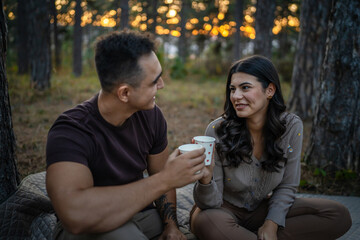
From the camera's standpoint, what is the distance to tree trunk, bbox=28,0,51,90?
816 centimetres

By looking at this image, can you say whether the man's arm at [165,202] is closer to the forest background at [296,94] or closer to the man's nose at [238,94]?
the man's nose at [238,94]

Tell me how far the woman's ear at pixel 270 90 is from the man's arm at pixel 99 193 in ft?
3.28

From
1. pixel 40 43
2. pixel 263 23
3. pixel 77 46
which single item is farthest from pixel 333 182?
pixel 77 46

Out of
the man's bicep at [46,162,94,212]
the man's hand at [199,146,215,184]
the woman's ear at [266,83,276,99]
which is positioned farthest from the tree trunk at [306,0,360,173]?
the man's bicep at [46,162,94,212]

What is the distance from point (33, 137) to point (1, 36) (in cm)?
260

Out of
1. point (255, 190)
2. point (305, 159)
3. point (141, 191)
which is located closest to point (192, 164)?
point (141, 191)

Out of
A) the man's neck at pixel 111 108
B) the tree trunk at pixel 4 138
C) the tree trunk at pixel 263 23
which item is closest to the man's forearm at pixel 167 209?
the man's neck at pixel 111 108

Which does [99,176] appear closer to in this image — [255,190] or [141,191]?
[141,191]

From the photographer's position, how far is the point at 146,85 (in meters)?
1.93

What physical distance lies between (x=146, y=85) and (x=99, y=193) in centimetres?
73

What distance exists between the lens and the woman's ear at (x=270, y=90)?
7.94 feet

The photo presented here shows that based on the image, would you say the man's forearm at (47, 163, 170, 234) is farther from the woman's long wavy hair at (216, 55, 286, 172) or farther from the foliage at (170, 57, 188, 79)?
the foliage at (170, 57, 188, 79)

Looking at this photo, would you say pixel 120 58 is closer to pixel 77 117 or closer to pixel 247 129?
pixel 77 117

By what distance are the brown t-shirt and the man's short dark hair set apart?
0.21m
